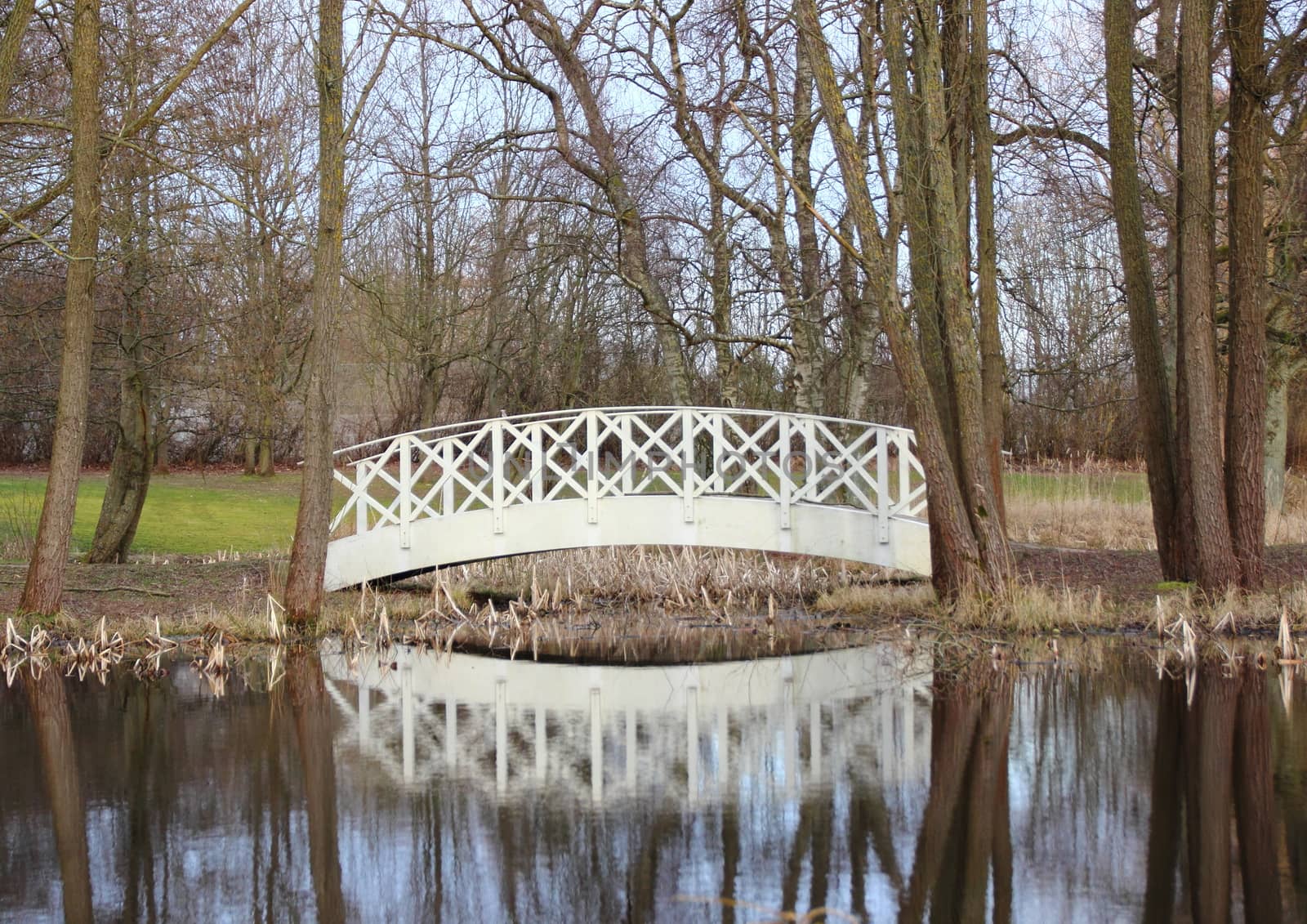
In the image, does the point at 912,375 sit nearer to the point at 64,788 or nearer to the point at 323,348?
the point at 323,348

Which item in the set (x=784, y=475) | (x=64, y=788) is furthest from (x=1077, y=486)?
(x=64, y=788)

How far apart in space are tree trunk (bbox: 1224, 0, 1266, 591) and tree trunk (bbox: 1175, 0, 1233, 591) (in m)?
0.14

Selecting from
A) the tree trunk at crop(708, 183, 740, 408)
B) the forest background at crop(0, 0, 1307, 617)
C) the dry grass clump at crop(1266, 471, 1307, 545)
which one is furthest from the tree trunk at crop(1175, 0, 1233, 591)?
the tree trunk at crop(708, 183, 740, 408)

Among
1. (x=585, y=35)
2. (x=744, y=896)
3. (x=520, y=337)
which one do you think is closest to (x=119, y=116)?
(x=585, y=35)

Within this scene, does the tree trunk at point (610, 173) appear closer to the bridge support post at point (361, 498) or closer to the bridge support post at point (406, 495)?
the bridge support post at point (406, 495)

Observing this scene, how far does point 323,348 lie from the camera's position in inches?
400

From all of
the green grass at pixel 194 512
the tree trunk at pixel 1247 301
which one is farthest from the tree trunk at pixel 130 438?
the tree trunk at pixel 1247 301

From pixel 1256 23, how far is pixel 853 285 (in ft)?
15.9

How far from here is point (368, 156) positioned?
1445 cm

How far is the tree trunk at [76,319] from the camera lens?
31.9 feet

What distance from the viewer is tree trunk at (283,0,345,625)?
10.1 meters

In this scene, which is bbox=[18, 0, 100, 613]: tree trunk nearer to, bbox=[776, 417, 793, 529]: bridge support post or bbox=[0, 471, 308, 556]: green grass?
bbox=[776, 417, 793, 529]: bridge support post

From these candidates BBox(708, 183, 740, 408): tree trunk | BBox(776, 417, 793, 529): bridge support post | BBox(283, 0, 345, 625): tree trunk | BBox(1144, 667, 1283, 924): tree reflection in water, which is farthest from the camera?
BBox(708, 183, 740, 408): tree trunk

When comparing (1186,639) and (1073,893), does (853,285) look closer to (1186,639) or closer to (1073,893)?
(1186,639)
